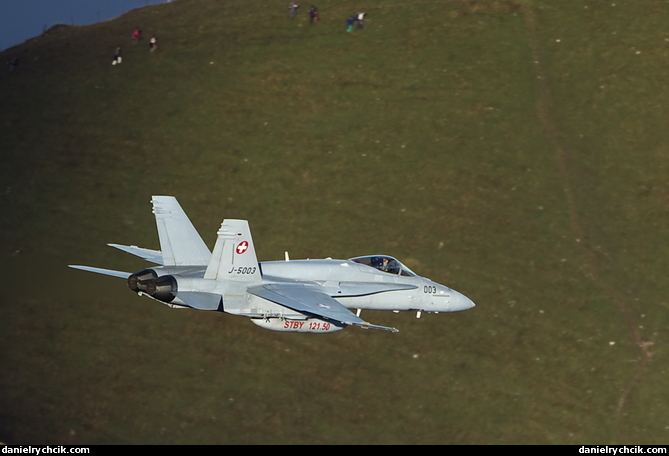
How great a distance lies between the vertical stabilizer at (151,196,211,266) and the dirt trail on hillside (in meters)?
21.4

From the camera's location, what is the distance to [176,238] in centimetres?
3591

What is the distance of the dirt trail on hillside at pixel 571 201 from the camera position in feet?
146

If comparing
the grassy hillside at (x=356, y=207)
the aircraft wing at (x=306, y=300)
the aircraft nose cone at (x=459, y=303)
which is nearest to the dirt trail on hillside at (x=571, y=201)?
the grassy hillside at (x=356, y=207)

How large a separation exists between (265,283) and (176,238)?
4.07m

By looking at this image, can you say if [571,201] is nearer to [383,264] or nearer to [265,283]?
[383,264]

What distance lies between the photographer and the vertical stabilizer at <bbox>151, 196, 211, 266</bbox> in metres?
35.8

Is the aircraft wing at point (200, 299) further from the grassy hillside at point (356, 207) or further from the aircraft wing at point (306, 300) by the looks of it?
the grassy hillside at point (356, 207)

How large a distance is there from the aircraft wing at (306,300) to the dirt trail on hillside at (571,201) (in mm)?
16974

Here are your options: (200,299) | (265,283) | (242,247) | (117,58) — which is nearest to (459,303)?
(265,283)

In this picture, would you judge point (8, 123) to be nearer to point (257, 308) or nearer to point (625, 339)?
point (257, 308)

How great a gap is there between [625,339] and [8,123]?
44.3 m

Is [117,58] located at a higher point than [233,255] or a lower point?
higher

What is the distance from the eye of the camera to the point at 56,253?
1994 inches

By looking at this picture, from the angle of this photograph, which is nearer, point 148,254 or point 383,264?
point 383,264
